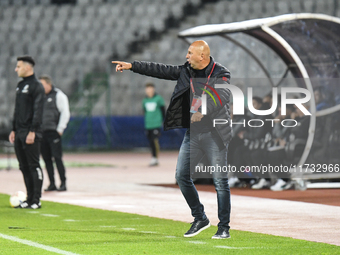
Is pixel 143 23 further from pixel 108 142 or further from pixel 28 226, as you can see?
pixel 28 226

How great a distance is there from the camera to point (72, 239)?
23.6ft

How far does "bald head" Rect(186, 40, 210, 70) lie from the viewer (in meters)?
7.04

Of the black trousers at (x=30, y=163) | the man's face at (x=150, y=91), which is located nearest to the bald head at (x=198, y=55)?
the black trousers at (x=30, y=163)

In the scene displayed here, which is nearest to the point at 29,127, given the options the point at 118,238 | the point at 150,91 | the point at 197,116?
the point at 118,238

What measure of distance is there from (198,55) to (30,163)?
4.17 m

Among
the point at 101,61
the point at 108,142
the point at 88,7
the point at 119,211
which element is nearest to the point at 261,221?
the point at 119,211

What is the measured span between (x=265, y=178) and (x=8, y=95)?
15165 mm

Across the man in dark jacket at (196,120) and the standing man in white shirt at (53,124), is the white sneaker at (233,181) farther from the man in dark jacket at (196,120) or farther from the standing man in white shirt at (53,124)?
the man in dark jacket at (196,120)

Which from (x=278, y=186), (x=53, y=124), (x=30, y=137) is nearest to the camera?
(x=30, y=137)

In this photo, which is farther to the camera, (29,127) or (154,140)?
(154,140)

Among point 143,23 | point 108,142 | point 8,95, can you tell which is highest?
point 143,23

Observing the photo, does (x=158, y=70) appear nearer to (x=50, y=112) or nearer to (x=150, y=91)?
(x=50, y=112)

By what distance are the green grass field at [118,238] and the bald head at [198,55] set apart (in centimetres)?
170

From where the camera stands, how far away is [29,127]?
33.3 ft
